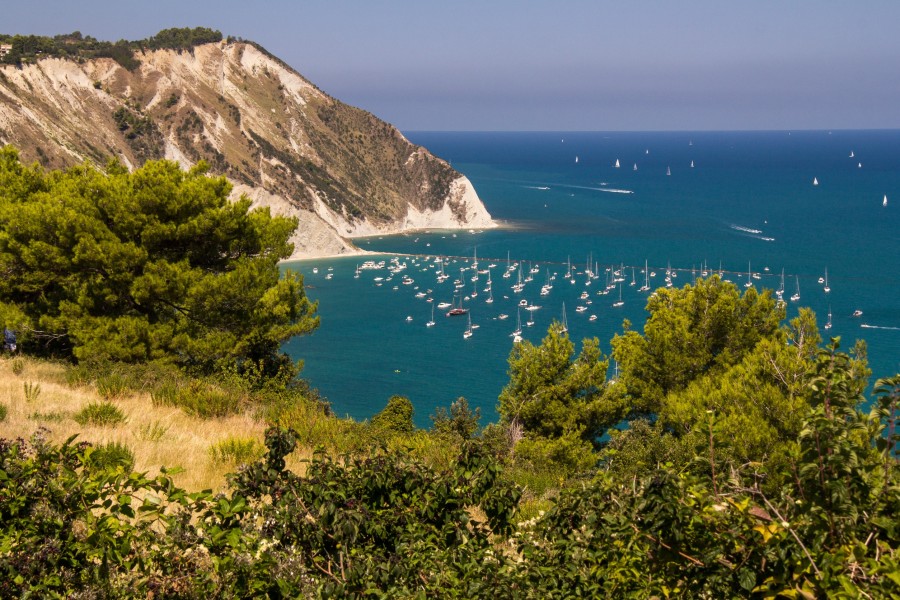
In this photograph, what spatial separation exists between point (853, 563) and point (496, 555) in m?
1.74

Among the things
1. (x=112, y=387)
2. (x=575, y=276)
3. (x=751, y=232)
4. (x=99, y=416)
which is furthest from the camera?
(x=751, y=232)

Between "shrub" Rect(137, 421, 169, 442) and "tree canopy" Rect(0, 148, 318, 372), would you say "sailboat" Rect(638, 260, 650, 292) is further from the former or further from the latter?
"shrub" Rect(137, 421, 169, 442)

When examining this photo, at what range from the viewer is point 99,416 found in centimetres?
915

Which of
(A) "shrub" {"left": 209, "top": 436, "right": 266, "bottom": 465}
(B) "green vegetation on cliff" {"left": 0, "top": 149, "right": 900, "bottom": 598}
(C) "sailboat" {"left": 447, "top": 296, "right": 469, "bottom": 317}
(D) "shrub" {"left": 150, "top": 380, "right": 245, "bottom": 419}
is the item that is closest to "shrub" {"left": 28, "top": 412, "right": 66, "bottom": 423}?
(B) "green vegetation on cliff" {"left": 0, "top": 149, "right": 900, "bottom": 598}

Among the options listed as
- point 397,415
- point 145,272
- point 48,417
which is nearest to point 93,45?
point 397,415

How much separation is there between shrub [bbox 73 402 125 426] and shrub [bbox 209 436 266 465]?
1.68 meters

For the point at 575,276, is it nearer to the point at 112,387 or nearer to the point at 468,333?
the point at 468,333

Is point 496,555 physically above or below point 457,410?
above

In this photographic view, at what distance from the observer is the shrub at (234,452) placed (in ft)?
26.0

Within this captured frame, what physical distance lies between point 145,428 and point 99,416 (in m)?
0.60

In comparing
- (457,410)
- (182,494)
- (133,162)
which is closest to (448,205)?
(133,162)

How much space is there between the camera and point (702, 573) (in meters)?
3.70

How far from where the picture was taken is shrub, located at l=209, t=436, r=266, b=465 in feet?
26.0

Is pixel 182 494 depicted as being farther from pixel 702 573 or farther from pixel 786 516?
pixel 786 516
